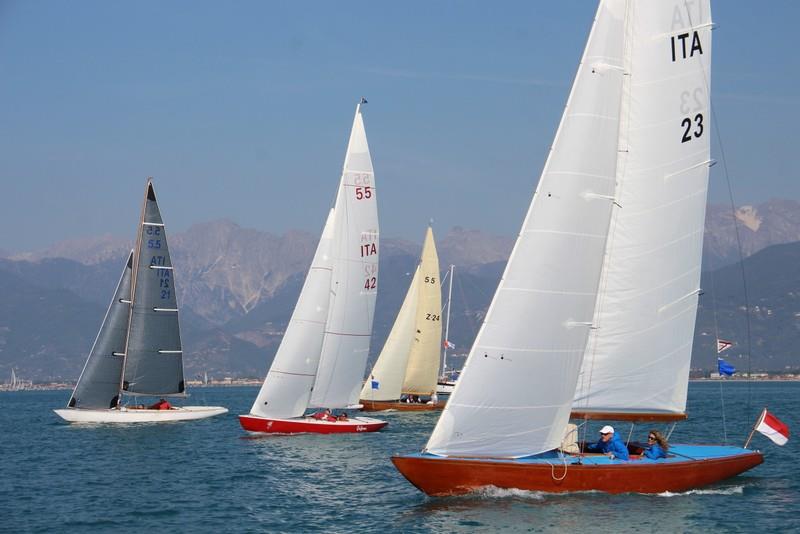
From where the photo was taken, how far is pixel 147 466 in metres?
41.5

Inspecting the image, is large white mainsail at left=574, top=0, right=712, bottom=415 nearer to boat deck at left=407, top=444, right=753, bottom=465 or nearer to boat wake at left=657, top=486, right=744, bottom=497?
boat deck at left=407, top=444, right=753, bottom=465

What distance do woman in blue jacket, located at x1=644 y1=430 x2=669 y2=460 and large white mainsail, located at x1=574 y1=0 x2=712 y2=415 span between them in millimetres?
880

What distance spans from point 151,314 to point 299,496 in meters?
27.2

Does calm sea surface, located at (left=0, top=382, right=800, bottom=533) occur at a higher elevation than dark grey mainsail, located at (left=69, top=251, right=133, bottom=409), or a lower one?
lower

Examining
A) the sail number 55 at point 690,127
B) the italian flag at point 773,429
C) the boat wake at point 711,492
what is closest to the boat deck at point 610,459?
the boat wake at point 711,492

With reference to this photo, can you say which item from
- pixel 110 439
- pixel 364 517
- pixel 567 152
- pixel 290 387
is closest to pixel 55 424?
pixel 110 439

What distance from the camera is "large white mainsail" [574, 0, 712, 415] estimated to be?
99.3 feet

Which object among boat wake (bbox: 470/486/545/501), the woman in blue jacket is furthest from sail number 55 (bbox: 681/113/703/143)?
boat wake (bbox: 470/486/545/501)

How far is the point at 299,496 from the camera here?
33062 mm

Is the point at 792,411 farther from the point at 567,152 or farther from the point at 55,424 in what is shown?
the point at 567,152

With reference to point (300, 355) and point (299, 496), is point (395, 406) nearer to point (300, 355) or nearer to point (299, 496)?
point (300, 355)

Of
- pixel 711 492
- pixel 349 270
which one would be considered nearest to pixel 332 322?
pixel 349 270

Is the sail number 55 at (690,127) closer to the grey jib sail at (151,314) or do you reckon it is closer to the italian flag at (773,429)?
the italian flag at (773,429)

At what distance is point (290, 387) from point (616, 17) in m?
25.7
